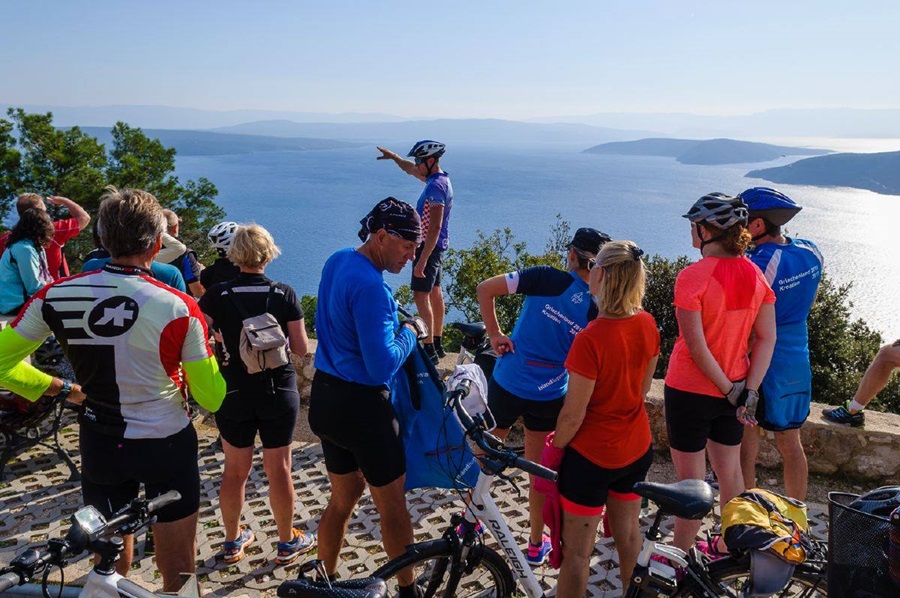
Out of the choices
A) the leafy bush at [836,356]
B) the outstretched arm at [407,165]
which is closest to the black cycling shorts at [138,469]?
the outstretched arm at [407,165]

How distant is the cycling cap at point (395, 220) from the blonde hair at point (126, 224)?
39.2 inches

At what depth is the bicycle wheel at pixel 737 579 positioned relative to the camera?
2879 mm

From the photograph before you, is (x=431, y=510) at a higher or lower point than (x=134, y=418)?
lower

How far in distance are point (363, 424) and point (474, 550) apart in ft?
2.71

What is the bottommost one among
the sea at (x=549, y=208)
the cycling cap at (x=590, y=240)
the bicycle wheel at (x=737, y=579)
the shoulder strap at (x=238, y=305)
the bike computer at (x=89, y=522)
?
the sea at (x=549, y=208)

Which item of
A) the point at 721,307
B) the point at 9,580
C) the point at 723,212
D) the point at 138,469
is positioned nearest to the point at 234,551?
the point at 138,469

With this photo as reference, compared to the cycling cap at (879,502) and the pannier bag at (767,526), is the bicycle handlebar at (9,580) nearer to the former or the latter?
the pannier bag at (767,526)

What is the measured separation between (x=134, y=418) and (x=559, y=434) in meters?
2.00

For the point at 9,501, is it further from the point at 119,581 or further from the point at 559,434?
the point at 559,434

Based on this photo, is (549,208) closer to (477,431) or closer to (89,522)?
(477,431)

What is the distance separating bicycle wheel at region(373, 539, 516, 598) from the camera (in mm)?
3057

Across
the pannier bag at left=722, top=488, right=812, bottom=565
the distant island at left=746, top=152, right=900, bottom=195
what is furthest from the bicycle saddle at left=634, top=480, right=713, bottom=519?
the distant island at left=746, top=152, right=900, bottom=195

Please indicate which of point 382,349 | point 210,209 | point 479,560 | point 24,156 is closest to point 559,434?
point 479,560

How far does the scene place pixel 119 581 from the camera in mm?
2326
